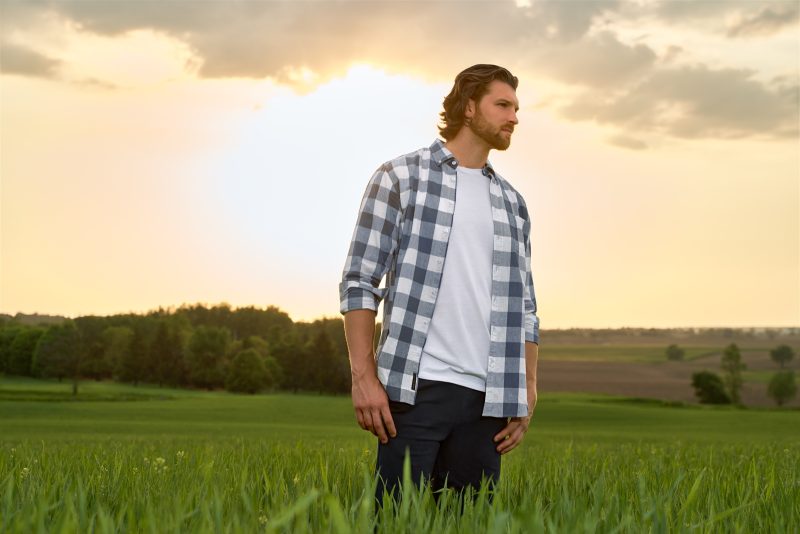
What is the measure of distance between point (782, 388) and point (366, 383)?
82912 millimetres

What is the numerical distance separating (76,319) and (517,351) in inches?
3504

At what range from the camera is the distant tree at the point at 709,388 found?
7588 cm

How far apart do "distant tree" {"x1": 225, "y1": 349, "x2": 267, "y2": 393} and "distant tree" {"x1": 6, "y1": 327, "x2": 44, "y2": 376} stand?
2610cm

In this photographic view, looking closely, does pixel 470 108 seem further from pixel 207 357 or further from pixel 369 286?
pixel 207 357

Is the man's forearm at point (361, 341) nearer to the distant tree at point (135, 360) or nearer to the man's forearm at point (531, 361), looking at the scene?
the man's forearm at point (531, 361)

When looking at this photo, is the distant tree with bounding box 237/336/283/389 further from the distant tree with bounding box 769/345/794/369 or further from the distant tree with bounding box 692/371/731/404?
the distant tree with bounding box 769/345/794/369

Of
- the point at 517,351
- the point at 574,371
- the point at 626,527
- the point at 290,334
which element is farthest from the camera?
the point at 290,334

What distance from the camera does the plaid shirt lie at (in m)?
3.80

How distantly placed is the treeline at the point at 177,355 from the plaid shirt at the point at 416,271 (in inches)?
2659

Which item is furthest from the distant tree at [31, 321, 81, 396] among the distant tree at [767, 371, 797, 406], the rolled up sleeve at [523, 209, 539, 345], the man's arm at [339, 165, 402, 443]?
the man's arm at [339, 165, 402, 443]

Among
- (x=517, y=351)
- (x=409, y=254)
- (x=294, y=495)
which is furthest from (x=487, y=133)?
(x=294, y=495)

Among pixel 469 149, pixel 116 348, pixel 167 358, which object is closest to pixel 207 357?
pixel 167 358

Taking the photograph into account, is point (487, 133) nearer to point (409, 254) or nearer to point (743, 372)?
point (409, 254)

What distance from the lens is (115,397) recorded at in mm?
60312
